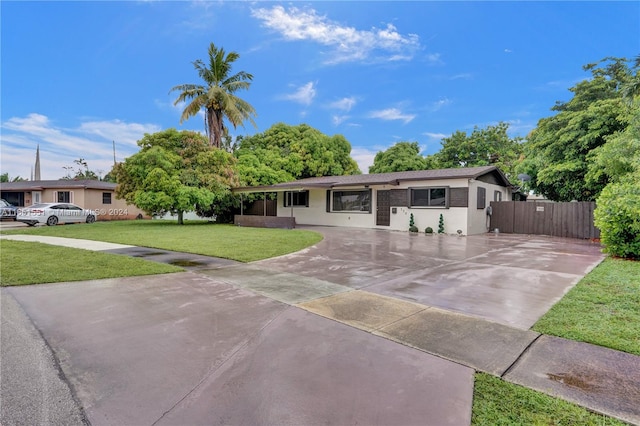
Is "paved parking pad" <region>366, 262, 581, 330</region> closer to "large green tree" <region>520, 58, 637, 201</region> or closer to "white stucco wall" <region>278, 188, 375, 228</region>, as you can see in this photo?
"white stucco wall" <region>278, 188, 375, 228</region>

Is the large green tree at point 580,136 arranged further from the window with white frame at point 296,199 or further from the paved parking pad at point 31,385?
the paved parking pad at point 31,385

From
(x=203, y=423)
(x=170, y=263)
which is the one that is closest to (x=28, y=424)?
(x=203, y=423)

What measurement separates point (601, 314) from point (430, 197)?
38.2ft

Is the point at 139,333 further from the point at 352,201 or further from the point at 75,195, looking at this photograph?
the point at 75,195

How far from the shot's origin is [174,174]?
57.2 feet

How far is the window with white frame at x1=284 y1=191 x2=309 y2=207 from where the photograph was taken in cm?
2044

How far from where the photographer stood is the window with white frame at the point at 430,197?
14.6 metres

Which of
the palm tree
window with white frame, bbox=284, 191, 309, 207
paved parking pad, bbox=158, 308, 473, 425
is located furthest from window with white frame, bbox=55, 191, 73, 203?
paved parking pad, bbox=158, 308, 473, 425

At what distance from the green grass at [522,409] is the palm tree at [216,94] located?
76.0 feet

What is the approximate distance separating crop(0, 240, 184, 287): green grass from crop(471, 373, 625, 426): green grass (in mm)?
5783

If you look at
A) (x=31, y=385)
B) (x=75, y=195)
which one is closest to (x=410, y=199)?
(x=31, y=385)

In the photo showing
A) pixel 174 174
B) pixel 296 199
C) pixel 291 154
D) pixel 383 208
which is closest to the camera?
pixel 383 208

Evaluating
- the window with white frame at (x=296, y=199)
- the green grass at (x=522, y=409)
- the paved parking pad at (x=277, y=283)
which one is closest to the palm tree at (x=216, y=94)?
the window with white frame at (x=296, y=199)

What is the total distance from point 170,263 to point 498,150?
3125cm
